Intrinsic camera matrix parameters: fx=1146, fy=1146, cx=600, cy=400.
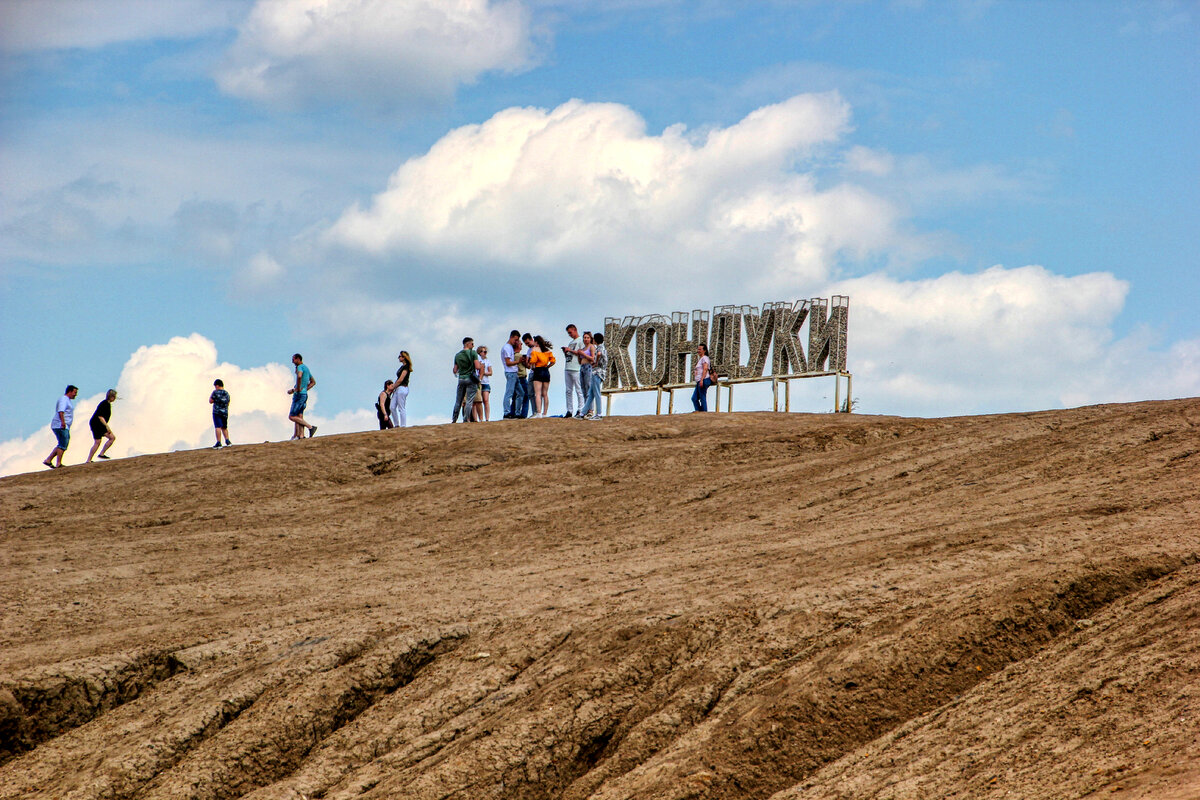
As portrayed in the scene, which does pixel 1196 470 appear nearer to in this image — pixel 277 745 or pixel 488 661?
pixel 488 661

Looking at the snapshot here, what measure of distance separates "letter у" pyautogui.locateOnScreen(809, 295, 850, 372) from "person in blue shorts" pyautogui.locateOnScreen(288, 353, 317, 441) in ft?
38.8

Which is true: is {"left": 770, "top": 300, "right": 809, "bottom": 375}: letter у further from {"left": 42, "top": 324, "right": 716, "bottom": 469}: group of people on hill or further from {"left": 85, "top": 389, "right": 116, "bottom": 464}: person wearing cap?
{"left": 85, "top": 389, "right": 116, "bottom": 464}: person wearing cap

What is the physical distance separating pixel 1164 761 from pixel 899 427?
14868 mm

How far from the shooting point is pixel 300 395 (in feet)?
80.7

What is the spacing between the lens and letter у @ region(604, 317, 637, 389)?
30641mm

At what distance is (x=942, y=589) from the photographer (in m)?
10.3

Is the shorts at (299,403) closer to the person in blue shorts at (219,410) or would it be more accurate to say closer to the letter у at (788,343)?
the person in blue shorts at (219,410)

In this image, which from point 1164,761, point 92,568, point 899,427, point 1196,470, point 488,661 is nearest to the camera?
point 1164,761

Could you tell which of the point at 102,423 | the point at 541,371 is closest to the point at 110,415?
the point at 102,423

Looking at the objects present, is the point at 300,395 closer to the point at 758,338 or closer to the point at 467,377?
Result: the point at 467,377

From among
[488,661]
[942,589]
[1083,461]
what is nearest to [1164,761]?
[942,589]

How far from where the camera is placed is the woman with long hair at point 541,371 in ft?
78.4

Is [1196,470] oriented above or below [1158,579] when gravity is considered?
above

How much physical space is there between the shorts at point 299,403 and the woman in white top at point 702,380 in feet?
28.3
